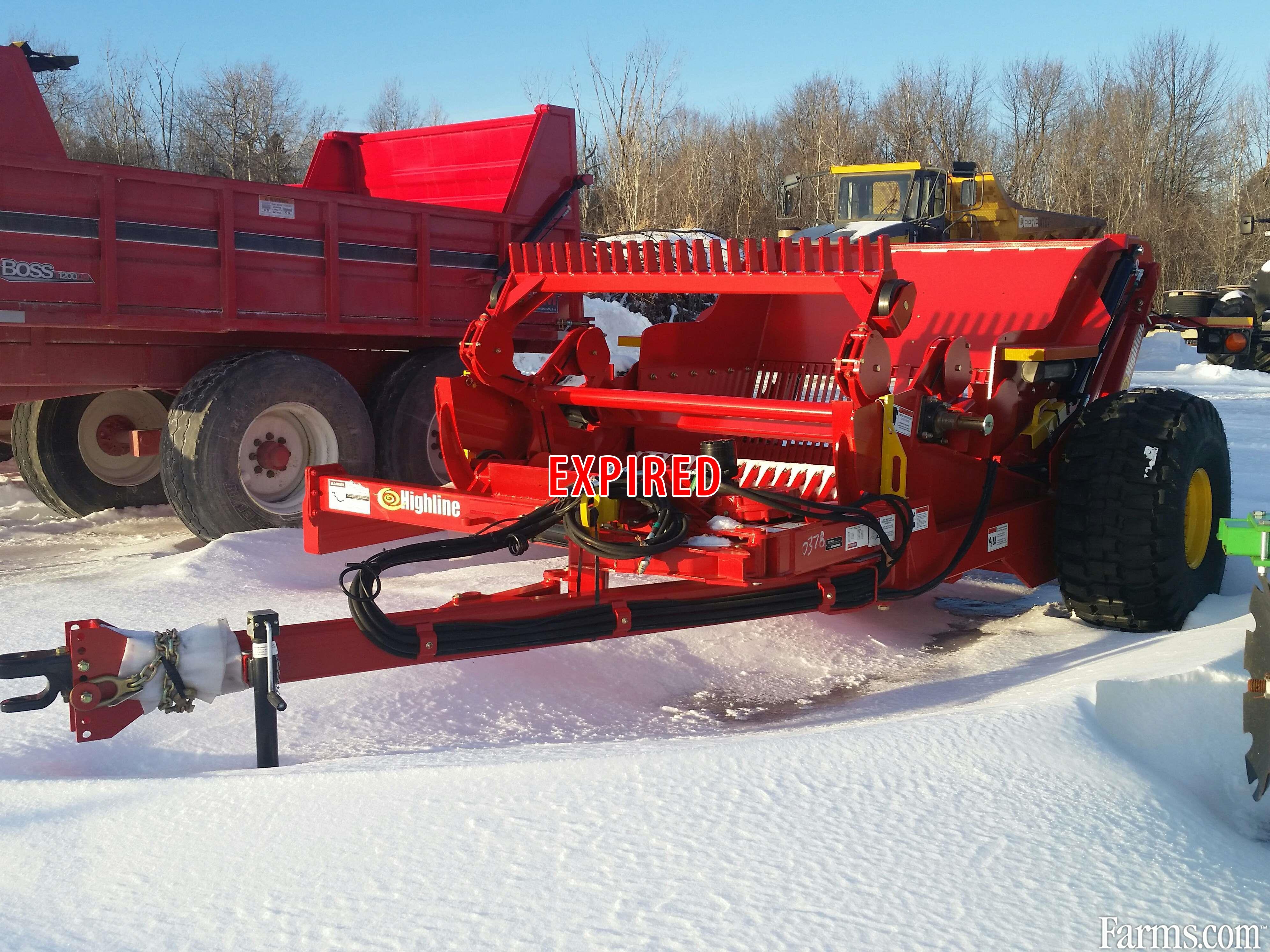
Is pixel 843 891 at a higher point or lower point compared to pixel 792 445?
lower

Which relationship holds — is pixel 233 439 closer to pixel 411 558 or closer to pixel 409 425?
pixel 409 425

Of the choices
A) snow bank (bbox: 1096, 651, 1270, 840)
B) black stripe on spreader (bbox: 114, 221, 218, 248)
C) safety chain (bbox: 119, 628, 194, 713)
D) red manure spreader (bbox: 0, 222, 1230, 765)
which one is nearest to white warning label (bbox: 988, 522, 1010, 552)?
red manure spreader (bbox: 0, 222, 1230, 765)

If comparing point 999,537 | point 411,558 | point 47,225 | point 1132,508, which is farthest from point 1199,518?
point 47,225

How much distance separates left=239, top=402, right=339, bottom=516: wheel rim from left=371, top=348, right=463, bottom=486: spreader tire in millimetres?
509

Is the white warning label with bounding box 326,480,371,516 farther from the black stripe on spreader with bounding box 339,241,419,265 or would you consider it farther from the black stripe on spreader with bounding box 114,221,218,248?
the black stripe on spreader with bounding box 339,241,419,265

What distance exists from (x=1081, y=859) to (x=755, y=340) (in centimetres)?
400

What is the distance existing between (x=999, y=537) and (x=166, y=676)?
3.18 m

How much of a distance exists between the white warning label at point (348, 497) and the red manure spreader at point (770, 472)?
0.04ft

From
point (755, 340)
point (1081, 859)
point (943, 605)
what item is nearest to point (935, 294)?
point (755, 340)

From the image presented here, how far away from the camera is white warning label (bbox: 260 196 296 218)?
630cm

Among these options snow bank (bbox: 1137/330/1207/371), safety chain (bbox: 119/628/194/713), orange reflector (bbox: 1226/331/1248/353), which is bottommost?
safety chain (bbox: 119/628/194/713)

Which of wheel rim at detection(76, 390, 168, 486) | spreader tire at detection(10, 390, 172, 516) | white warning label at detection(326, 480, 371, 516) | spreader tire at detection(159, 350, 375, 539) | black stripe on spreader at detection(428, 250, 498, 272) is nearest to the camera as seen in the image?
white warning label at detection(326, 480, 371, 516)

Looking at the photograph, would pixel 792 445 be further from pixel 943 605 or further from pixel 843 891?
pixel 843 891

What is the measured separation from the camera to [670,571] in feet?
11.6
